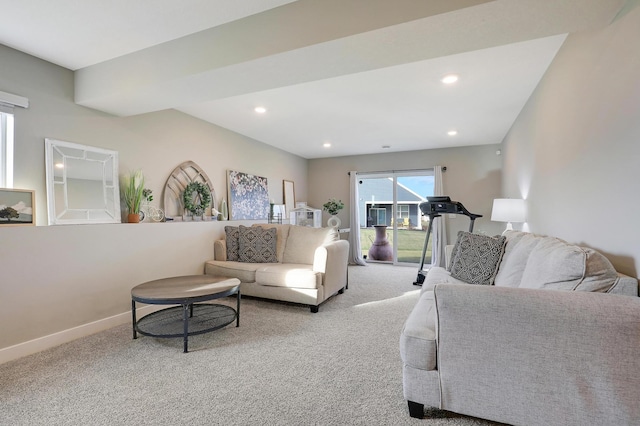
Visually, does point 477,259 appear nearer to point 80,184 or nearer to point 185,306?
point 185,306

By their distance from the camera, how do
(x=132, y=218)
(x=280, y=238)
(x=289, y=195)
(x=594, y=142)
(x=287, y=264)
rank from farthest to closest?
(x=289, y=195) < (x=280, y=238) < (x=287, y=264) < (x=132, y=218) < (x=594, y=142)

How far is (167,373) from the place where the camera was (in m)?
2.04

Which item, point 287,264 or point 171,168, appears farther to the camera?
point 287,264

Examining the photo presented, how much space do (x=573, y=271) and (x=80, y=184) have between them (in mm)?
3840

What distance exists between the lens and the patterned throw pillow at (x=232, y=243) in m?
4.05

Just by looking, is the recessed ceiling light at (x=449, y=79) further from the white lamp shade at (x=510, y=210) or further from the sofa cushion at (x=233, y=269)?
the sofa cushion at (x=233, y=269)

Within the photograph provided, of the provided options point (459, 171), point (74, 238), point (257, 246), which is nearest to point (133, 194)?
point (74, 238)

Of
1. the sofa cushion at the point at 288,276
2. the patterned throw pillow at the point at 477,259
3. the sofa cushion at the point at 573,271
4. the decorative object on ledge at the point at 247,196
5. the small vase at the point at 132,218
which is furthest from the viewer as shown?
the decorative object on ledge at the point at 247,196

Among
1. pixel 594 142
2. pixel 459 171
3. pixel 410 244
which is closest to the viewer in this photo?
pixel 594 142

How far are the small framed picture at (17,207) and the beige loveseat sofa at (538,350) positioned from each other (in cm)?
304

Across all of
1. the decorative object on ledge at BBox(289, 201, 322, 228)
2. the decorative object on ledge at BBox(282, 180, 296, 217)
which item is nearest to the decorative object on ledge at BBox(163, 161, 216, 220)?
the decorative object on ledge at BBox(282, 180, 296, 217)

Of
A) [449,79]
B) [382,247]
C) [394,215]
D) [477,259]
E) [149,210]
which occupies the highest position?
[449,79]

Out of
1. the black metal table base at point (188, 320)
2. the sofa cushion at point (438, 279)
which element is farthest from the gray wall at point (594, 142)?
the black metal table base at point (188, 320)

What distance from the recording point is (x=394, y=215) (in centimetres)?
654
